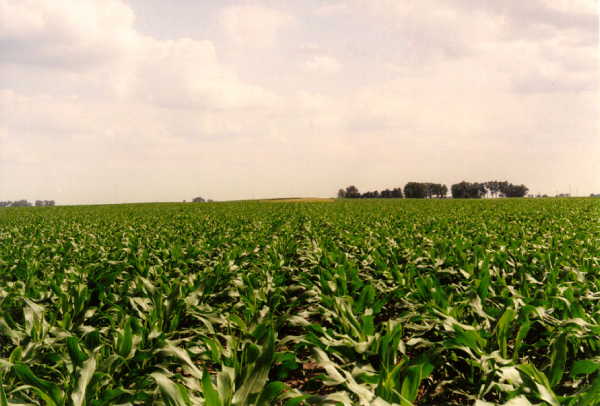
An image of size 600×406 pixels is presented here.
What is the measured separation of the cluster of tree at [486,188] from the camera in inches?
5369

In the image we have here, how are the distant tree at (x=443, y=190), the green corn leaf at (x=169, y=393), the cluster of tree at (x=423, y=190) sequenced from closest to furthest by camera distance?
the green corn leaf at (x=169, y=393) < the cluster of tree at (x=423, y=190) < the distant tree at (x=443, y=190)

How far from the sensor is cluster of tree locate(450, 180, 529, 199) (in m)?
136

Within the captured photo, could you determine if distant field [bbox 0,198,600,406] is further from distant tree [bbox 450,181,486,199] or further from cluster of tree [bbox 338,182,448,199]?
distant tree [bbox 450,181,486,199]

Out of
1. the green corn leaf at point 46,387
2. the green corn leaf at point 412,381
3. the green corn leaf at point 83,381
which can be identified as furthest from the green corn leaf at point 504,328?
the green corn leaf at point 46,387

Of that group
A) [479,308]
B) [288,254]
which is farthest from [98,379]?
[288,254]

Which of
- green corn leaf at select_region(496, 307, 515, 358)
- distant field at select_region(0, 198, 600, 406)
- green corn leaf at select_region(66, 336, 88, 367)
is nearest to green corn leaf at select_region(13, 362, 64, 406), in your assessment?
distant field at select_region(0, 198, 600, 406)

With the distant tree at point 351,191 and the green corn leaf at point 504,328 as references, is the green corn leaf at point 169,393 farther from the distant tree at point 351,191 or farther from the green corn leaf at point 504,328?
the distant tree at point 351,191

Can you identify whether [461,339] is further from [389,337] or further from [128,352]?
[128,352]

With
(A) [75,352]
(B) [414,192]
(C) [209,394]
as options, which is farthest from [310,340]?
(B) [414,192]

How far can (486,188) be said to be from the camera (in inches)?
5507

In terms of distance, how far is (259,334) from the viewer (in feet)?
10.5

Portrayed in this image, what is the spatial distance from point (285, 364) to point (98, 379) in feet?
4.08

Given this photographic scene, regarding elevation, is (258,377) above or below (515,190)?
below

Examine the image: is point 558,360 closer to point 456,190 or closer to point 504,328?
point 504,328
